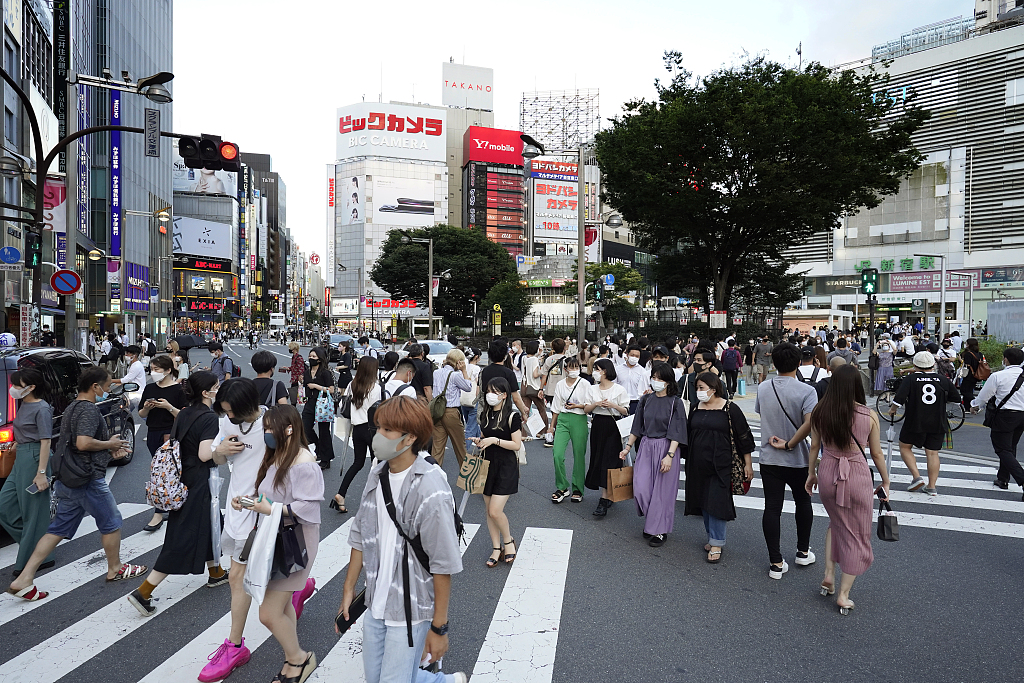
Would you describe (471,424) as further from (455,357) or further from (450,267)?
(450,267)

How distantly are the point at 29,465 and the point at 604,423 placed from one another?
5009mm

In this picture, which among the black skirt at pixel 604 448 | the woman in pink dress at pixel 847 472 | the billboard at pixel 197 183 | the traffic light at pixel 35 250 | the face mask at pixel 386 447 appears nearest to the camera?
the face mask at pixel 386 447

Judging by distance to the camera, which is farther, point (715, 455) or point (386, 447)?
point (715, 455)

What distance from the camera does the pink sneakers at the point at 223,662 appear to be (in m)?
3.50

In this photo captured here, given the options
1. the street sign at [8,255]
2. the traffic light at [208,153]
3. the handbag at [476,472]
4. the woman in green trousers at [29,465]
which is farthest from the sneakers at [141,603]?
the street sign at [8,255]

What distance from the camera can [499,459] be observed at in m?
5.35

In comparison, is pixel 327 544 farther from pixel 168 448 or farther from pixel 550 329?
pixel 550 329

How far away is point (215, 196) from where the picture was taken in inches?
3767

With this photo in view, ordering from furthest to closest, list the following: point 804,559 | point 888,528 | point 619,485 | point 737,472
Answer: point 619,485, point 737,472, point 804,559, point 888,528

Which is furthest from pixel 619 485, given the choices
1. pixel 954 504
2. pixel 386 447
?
pixel 954 504

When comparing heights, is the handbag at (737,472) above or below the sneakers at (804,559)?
above

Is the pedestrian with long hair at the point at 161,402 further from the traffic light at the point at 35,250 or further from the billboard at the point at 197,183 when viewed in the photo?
the billboard at the point at 197,183

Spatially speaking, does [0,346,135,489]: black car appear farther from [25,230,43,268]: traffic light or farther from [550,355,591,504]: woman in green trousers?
[25,230,43,268]: traffic light

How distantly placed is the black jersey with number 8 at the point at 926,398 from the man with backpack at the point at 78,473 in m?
8.07
